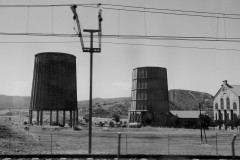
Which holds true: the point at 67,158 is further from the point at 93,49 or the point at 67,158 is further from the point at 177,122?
the point at 177,122

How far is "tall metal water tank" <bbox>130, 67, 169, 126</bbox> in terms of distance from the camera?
60688 millimetres

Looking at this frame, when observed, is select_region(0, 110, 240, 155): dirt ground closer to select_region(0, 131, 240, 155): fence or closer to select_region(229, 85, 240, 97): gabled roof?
select_region(0, 131, 240, 155): fence

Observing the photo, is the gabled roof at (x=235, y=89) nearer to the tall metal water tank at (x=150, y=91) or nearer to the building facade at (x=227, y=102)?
the building facade at (x=227, y=102)

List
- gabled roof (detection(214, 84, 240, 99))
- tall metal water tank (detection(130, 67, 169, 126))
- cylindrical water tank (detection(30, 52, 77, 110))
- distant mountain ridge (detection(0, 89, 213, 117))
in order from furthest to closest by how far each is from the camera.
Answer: distant mountain ridge (detection(0, 89, 213, 117)), tall metal water tank (detection(130, 67, 169, 126)), gabled roof (detection(214, 84, 240, 99)), cylindrical water tank (detection(30, 52, 77, 110))

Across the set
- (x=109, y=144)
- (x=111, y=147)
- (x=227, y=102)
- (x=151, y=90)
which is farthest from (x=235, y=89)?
(x=111, y=147)

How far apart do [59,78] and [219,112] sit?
115 feet

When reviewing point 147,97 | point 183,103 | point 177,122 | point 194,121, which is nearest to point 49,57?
point 147,97

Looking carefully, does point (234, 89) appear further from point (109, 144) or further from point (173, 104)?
point (173, 104)

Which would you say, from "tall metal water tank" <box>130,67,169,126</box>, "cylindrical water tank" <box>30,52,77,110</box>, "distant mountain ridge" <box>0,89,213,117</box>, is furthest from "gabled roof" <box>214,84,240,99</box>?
"distant mountain ridge" <box>0,89,213,117</box>

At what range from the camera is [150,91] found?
60.8m

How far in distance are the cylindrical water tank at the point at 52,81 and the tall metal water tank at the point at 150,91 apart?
743 inches

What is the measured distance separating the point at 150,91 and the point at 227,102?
16.8 metres

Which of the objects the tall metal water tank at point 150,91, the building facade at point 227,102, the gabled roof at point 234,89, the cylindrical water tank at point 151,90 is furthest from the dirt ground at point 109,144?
the cylindrical water tank at point 151,90

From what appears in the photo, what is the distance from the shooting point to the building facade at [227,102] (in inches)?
2032
